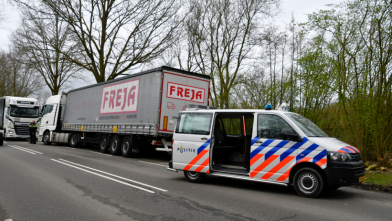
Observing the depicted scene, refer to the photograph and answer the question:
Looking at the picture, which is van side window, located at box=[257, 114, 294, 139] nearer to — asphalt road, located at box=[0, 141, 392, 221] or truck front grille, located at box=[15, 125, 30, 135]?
asphalt road, located at box=[0, 141, 392, 221]

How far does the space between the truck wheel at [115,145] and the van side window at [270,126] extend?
971cm

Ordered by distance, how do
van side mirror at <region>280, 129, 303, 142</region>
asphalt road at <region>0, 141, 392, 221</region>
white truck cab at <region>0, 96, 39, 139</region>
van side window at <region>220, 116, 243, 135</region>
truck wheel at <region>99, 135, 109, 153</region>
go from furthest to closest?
white truck cab at <region>0, 96, 39, 139</region>
truck wheel at <region>99, 135, 109, 153</region>
van side window at <region>220, 116, 243, 135</region>
van side mirror at <region>280, 129, 303, 142</region>
asphalt road at <region>0, 141, 392, 221</region>

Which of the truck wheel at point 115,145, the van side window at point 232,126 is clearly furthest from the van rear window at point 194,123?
the truck wheel at point 115,145

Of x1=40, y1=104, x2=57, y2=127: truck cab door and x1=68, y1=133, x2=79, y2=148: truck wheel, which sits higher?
x1=40, y1=104, x2=57, y2=127: truck cab door

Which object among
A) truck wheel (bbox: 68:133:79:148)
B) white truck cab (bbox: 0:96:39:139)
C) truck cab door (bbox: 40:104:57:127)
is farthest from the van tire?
white truck cab (bbox: 0:96:39:139)

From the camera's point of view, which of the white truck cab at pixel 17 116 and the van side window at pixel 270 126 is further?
the white truck cab at pixel 17 116

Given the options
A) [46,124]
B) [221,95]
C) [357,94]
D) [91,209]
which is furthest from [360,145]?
[46,124]

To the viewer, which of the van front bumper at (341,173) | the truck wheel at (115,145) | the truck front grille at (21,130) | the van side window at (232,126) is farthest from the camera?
the truck front grille at (21,130)

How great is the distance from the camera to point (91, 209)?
5242 mm

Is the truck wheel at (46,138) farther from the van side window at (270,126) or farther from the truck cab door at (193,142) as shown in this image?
the van side window at (270,126)

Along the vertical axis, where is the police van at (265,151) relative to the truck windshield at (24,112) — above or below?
below

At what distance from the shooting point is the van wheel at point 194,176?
8039mm

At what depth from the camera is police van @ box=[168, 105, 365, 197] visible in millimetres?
6246

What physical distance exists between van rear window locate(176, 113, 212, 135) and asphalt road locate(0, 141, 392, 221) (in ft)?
4.49
